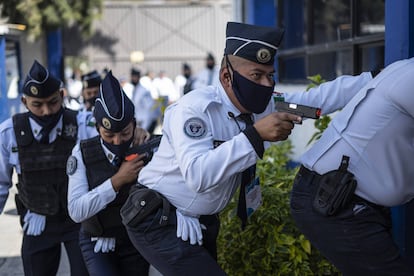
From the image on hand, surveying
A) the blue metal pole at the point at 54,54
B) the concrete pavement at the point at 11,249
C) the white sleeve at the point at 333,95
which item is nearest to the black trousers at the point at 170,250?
the white sleeve at the point at 333,95

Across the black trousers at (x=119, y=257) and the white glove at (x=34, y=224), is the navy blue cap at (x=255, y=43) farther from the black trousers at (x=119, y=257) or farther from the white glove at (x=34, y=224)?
the white glove at (x=34, y=224)

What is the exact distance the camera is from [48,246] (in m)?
3.84

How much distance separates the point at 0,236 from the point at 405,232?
4.50m

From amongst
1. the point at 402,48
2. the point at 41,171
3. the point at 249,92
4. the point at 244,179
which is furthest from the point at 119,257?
the point at 402,48

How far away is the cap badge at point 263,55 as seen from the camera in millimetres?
2471

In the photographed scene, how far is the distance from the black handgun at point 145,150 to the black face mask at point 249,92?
0.88m

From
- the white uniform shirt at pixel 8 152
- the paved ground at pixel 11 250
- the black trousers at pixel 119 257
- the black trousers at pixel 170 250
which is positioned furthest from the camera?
the paved ground at pixel 11 250

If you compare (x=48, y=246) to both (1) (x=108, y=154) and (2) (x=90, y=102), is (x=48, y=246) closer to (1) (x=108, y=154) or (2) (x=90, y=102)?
(1) (x=108, y=154)

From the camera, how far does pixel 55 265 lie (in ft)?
12.9

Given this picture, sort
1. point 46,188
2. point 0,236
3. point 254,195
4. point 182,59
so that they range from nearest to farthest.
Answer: point 254,195, point 46,188, point 0,236, point 182,59

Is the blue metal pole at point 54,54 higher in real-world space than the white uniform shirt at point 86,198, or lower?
higher

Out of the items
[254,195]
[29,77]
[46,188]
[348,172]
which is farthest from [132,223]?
[29,77]

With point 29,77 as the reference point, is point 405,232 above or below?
below

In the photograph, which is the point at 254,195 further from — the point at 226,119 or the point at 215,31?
the point at 215,31
